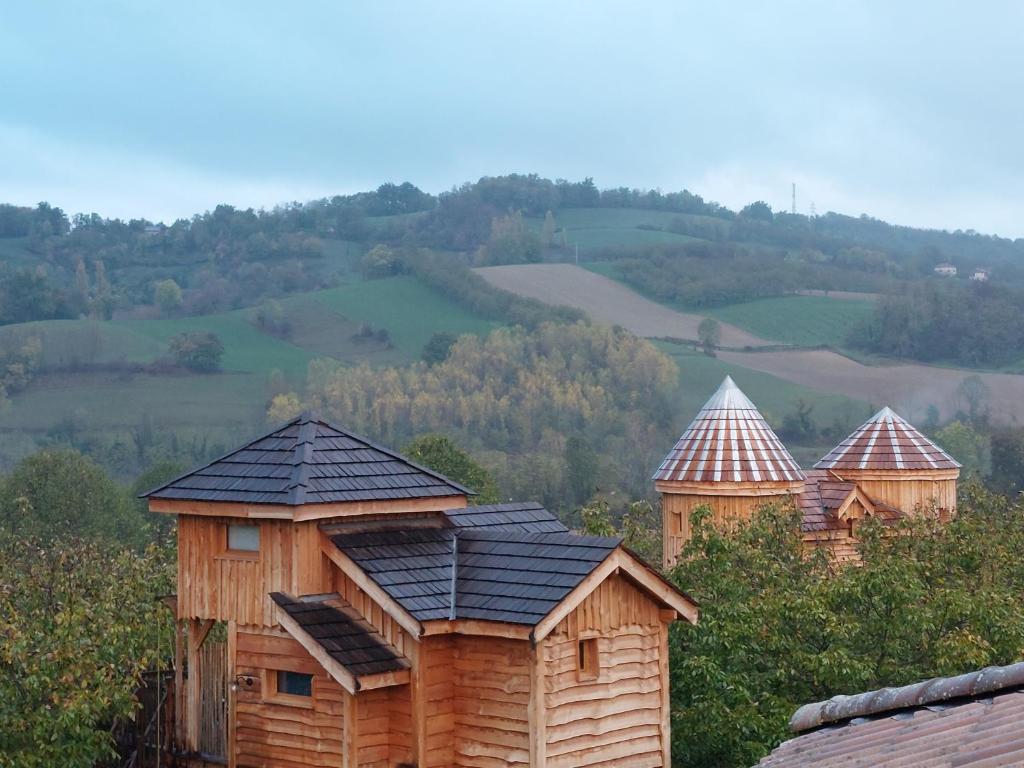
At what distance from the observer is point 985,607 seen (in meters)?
20.5

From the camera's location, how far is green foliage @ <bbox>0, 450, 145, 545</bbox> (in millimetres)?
51469

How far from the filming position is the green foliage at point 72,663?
17906 mm

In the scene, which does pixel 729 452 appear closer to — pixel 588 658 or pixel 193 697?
pixel 588 658

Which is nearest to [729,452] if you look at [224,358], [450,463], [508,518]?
[508,518]

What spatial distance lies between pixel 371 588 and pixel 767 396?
275 ft

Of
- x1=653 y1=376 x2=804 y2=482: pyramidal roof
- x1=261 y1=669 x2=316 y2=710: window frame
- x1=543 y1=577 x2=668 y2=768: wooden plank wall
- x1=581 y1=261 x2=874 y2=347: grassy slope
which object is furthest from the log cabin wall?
x1=581 y1=261 x2=874 y2=347: grassy slope

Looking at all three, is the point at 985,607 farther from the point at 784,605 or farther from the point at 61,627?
the point at 61,627

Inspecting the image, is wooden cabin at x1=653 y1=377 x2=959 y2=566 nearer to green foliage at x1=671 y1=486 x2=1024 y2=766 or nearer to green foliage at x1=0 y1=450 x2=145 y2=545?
green foliage at x1=671 y1=486 x2=1024 y2=766

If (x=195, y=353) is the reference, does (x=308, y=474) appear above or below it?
above

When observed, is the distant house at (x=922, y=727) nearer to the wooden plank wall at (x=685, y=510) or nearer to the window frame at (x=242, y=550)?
the window frame at (x=242, y=550)

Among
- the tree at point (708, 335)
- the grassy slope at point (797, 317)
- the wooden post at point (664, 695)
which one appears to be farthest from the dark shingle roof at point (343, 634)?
the grassy slope at point (797, 317)

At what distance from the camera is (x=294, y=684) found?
17.7m

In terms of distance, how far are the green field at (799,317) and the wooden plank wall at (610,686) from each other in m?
102

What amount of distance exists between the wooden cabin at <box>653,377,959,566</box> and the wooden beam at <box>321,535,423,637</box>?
1334 cm
